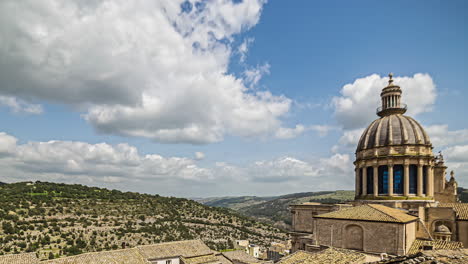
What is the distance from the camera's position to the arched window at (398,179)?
95.7 feet

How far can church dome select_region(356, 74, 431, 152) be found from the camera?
2947 cm

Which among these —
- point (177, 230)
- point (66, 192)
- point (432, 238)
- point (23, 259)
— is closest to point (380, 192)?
point (432, 238)

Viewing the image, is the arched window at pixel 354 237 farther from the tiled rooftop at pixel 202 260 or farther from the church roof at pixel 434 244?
the tiled rooftop at pixel 202 260

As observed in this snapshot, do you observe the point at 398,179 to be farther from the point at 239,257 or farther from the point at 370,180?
the point at 239,257

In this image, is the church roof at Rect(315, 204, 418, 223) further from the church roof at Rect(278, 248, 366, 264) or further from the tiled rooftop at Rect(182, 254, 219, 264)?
the tiled rooftop at Rect(182, 254, 219, 264)

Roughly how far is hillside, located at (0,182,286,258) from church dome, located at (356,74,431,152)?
4918 cm

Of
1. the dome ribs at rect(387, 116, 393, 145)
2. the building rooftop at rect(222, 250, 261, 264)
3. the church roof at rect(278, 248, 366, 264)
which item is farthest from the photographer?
Answer: the building rooftop at rect(222, 250, 261, 264)

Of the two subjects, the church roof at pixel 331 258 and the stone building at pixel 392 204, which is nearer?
the church roof at pixel 331 258

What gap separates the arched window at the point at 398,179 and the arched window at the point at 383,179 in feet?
2.64

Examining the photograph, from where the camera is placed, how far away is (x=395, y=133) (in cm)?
3000

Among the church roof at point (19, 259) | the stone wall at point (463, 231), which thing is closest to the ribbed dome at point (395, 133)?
the stone wall at point (463, 231)

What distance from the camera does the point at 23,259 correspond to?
1117 inches

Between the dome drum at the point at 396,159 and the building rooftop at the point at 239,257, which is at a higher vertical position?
the dome drum at the point at 396,159

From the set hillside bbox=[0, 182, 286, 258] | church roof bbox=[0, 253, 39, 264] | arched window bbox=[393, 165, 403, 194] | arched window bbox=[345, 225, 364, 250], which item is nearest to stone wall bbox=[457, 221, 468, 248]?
arched window bbox=[393, 165, 403, 194]
